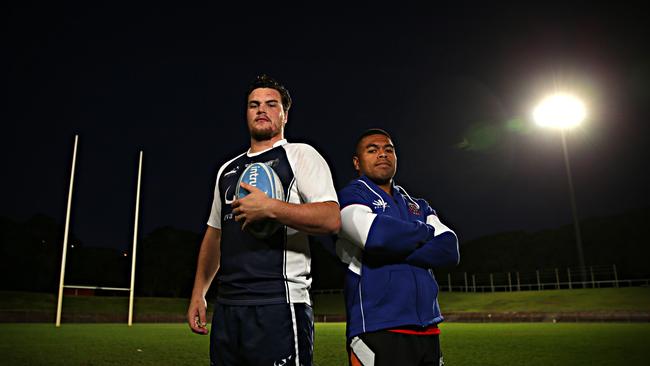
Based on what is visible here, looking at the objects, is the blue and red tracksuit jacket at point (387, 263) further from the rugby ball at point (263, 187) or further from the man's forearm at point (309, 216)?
the rugby ball at point (263, 187)

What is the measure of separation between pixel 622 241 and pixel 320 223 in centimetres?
8248

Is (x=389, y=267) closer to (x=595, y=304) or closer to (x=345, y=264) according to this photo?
(x=345, y=264)

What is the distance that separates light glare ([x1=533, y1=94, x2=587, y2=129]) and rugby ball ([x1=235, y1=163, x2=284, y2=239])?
29.4 m

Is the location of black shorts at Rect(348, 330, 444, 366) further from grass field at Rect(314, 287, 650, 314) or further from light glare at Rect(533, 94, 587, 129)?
light glare at Rect(533, 94, 587, 129)

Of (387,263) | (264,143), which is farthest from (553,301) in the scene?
(264,143)

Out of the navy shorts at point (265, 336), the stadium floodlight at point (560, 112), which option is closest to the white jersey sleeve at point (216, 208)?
the navy shorts at point (265, 336)

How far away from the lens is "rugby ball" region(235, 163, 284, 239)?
2.17 meters

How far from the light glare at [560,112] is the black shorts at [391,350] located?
29.0 metres

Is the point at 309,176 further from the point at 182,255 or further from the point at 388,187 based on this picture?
the point at 182,255

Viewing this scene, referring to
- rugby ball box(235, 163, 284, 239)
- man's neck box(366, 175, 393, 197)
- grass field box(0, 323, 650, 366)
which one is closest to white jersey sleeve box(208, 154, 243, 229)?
rugby ball box(235, 163, 284, 239)

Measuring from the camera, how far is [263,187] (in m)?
2.20

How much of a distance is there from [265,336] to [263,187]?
2.20ft

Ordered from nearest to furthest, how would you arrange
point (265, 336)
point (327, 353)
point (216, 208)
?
1. point (265, 336)
2. point (216, 208)
3. point (327, 353)

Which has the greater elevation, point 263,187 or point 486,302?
point 263,187
